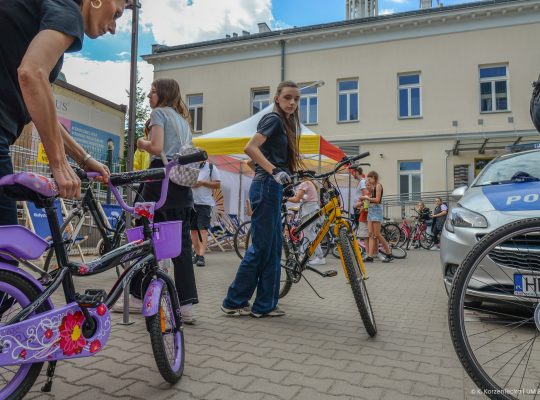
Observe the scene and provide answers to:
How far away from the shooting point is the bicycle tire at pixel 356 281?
11.0 ft

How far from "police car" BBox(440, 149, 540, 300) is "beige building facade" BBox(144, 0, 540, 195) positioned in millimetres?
15150

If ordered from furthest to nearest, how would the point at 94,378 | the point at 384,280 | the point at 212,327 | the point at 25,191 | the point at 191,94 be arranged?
the point at 191,94, the point at 384,280, the point at 212,327, the point at 94,378, the point at 25,191

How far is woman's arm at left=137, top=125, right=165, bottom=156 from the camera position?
367 cm

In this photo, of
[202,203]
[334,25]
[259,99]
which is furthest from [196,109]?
[202,203]

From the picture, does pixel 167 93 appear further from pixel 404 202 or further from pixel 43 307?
pixel 404 202

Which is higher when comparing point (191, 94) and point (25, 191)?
point (191, 94)

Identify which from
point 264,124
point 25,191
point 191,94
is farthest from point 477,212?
point 191,94

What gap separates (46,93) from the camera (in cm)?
173

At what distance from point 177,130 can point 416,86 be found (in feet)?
62.4

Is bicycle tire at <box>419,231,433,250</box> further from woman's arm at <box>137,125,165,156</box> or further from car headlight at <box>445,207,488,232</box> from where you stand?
woman's arm at <box>137,125,165,156</box>

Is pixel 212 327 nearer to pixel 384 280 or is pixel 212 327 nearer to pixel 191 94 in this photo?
pixel 384 280

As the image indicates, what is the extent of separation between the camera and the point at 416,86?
20.8 meters

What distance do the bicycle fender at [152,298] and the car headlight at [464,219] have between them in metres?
2.75

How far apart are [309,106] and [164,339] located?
844 inches
